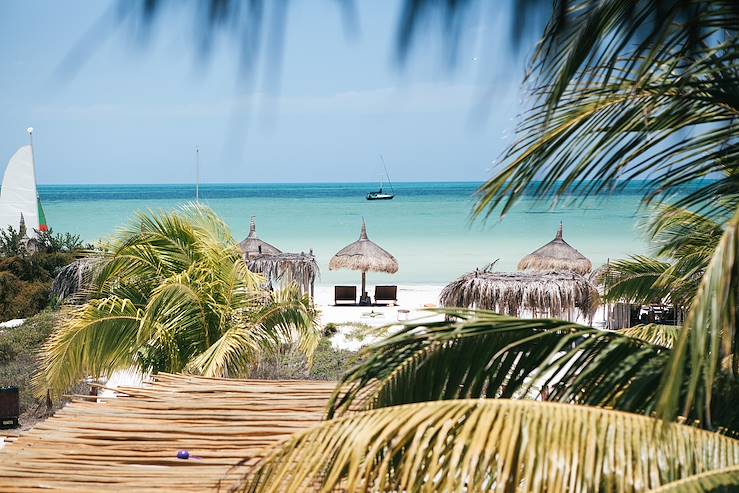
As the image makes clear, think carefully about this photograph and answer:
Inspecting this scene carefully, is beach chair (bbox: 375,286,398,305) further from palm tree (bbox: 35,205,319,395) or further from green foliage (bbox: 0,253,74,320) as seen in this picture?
palm tree (bbox: 35,205,319,395)

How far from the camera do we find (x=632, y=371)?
2.38m

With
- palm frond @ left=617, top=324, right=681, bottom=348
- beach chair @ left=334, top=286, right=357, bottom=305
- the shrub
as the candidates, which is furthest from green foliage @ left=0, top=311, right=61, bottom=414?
palm frond @ left=617, top=324, right=681, bottom=348

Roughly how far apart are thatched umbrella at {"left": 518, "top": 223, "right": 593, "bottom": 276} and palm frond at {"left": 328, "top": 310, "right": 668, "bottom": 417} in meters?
17.8

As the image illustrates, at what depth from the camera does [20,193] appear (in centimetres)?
2545

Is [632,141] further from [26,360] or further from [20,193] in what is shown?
[20,193]

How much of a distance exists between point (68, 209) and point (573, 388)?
7629cm

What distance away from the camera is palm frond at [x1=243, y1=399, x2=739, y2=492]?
1.73 m

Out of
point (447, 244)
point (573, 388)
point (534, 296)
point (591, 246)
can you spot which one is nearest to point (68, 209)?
point (447, 244)

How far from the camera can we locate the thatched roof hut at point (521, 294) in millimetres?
14789

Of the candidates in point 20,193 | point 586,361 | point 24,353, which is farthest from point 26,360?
point 20,193

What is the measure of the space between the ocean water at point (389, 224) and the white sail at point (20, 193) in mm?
3350

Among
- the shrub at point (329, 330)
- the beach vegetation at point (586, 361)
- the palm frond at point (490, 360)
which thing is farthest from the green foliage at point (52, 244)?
the beach vegetation at point (586, 361)

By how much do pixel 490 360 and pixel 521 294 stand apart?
12.7 metres

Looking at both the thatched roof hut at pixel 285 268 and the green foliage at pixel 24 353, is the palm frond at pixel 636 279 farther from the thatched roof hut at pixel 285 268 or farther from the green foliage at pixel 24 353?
the thatched roof hut at pixel 285 268
